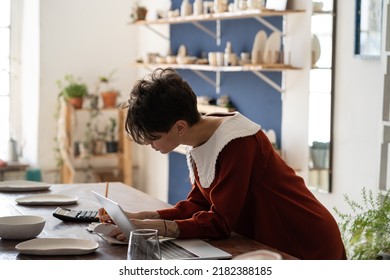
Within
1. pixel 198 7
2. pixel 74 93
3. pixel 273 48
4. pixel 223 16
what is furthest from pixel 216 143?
pixel 74 93

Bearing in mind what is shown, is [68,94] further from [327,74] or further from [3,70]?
[327,74]

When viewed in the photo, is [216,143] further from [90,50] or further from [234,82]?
[90,50]

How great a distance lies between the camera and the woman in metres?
2.25

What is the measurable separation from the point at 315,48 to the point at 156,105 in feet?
6.52

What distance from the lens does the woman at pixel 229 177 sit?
2.25 meters

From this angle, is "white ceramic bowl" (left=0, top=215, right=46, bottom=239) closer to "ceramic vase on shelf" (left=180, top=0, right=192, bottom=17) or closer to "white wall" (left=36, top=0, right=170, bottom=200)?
"ceramic vase on shelf" (left=180, top=0, right=192, bottom=17)

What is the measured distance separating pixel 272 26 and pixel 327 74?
61cm

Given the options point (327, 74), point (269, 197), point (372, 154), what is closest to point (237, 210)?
point (269, 197)

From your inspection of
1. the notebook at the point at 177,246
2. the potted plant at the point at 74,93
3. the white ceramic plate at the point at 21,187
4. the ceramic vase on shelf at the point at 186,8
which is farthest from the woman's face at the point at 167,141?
the potted plant at the point at 74,93

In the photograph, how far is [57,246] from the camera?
2137 mm

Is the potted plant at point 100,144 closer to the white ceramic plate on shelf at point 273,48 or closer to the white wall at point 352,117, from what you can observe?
the white ceramic plate on shelf at point 273,48

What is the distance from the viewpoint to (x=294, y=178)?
7.84 ft

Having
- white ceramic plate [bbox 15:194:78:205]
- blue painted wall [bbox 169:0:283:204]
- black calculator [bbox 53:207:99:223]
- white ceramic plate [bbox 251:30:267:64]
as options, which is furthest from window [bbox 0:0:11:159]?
black calculator [bbox 53:207:99:223]

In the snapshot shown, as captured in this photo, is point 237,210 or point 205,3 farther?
point 205,3
